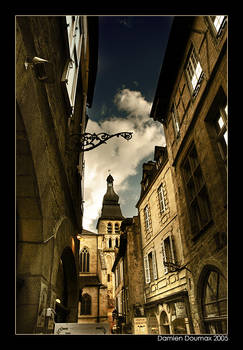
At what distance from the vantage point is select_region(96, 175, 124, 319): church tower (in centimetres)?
3206

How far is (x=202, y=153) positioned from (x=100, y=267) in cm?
2827

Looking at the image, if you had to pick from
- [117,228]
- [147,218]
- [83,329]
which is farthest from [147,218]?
[117,228]

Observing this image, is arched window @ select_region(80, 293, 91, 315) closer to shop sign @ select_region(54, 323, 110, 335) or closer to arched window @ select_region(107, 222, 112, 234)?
arched window @ select_region(107, 222, 112, 234)

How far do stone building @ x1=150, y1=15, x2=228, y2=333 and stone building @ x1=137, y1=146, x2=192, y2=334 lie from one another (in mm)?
1388

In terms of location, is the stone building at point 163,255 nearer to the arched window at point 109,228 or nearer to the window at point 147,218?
the window at point 147,218

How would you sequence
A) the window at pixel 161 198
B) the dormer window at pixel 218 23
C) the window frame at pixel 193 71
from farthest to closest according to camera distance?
1. the window at pixel 161 198
2. the window frame at pixel 193 71
3. the dormer window at pixel 218 23

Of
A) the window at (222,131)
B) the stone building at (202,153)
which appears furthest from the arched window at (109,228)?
the window at (222,131)

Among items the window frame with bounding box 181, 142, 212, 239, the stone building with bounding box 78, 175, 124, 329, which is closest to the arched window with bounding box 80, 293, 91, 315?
the stone building with bounding box 78, 175, 124, 329

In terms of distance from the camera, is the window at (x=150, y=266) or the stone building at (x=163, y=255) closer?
the stone building at (x=163, y=255)

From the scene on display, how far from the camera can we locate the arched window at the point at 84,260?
30.9m

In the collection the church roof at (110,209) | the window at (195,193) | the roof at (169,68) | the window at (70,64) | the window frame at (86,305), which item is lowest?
the window frame at (86,305)
